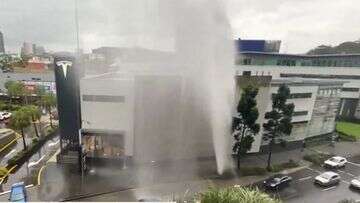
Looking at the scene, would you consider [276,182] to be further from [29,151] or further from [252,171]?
[29,151]

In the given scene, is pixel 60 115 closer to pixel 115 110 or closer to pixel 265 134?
pixel 115 110

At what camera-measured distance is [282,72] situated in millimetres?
50250

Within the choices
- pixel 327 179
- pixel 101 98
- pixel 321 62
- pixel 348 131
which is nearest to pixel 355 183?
pixel 327 179

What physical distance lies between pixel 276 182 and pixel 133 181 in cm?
1045

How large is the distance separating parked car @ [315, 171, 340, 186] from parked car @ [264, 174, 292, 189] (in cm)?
286

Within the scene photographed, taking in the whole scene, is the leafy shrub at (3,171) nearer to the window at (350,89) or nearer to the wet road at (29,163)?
the wet road at (29,163)

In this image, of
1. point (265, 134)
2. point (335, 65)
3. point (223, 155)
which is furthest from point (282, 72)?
point (223, 155)

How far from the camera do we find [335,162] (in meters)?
32.5

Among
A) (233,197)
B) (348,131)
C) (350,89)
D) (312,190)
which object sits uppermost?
(233,197)

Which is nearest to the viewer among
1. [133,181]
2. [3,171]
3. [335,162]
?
[133,181]

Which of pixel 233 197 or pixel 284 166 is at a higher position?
pixel 233 197

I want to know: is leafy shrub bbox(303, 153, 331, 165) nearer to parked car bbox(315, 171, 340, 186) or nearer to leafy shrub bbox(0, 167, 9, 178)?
parked car bbox(315, 171, 340, 186)

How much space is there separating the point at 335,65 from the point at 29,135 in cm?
4454

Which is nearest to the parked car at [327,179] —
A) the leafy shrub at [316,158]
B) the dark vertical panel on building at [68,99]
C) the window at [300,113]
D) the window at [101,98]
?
the leafy shrub at [316,158]
